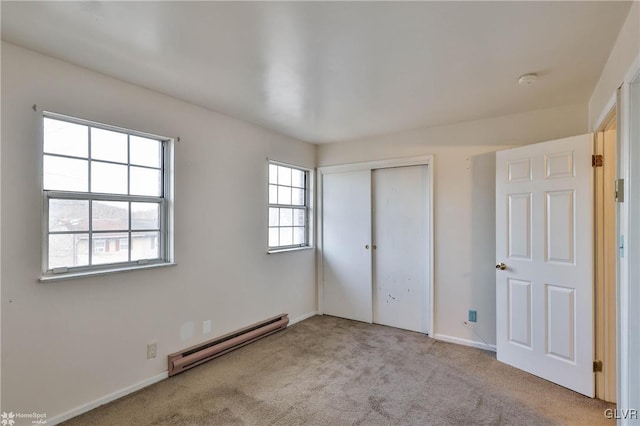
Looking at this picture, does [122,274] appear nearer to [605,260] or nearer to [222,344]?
[222,344]

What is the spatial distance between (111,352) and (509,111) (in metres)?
4.01

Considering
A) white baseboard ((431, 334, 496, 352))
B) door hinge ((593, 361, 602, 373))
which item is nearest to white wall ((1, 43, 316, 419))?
white baseboard ((431, 334, 496, 352))

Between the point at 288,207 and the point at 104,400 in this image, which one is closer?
the point at 104,400

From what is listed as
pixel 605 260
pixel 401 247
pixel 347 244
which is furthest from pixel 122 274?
pixel 605 260

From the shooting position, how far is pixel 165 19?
64.7 inches

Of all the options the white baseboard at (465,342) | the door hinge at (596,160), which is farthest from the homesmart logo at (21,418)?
the door hinge at (596,160)

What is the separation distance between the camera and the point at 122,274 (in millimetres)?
2385

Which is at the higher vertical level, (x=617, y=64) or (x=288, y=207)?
(x=617, y=64)

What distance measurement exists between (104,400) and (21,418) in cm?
45

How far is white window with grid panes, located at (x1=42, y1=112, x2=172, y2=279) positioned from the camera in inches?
82.6

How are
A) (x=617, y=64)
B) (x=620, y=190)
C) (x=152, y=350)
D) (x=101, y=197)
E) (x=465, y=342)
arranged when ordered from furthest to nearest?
(x=465, y=342) < (x=152, y=350) < (x=101, y=197) < (x=617, y=64) < (x=620, y=190)

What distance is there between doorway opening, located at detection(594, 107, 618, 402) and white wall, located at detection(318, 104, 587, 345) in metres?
0.63

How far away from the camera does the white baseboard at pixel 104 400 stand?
6.69ft

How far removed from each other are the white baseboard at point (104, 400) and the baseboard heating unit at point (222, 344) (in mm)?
133
